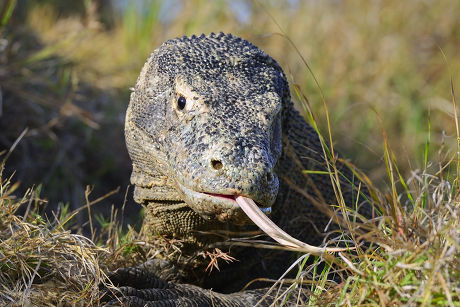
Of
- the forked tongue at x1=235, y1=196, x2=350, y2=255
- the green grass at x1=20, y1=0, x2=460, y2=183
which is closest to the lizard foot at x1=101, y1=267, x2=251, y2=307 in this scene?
the forked tongue at x1=235, y1=196, x2=350, y2=255

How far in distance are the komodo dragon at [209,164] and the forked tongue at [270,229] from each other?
1.3 inches

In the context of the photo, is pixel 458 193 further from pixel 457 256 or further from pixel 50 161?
pixel 50 161

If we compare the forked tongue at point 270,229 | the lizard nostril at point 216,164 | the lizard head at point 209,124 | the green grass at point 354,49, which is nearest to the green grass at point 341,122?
the green grass at point 354,49

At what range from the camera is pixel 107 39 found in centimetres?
688

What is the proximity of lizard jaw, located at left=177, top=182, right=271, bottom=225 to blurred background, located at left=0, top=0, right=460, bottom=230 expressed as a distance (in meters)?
2.02

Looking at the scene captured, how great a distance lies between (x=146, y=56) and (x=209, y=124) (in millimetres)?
4325

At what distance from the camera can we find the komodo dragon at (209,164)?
91.4 inches

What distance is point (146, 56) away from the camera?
6.64 m

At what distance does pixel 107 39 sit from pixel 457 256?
5541 millimetres

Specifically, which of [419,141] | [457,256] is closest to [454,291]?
[457,256]

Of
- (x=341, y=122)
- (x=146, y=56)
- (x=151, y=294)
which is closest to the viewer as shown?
(x=151, y=294)

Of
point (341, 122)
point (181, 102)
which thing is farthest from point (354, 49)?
point (181, 102)

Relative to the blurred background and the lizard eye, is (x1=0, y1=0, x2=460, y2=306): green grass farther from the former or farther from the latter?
the lizard eye

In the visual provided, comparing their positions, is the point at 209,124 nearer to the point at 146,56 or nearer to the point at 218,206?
the point at 218,206
